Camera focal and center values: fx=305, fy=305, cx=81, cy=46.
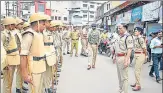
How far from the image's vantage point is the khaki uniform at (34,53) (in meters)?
5.18

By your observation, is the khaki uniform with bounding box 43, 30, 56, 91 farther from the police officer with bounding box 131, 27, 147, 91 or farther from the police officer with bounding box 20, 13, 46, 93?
the police officer with bounding box 131, 27, 147, 91

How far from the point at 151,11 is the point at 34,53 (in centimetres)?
1429

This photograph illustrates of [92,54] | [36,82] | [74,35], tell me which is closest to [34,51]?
[36,82]

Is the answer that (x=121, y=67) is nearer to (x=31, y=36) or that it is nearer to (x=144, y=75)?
(x=31, y=36)

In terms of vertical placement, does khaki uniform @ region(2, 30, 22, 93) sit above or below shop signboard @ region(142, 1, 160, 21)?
below

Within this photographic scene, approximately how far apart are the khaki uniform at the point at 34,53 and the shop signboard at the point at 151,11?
12907mm

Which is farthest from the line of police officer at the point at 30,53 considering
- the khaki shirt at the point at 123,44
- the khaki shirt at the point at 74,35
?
the khaki shirt at the point at 74,35

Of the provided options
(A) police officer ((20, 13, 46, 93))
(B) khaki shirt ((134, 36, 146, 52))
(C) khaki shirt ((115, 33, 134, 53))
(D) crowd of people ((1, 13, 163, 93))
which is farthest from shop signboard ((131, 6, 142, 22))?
(A) police officer ((20, 13, 46, 93))

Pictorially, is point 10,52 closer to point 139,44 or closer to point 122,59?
point 122,59

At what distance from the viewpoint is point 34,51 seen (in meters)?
5.43

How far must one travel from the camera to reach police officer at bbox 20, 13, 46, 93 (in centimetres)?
517

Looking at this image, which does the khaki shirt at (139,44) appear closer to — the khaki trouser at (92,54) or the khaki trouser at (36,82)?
the khaki trouser at (36,82)

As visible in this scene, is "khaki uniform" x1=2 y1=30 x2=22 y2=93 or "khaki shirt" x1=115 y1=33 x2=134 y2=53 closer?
"khaki uniform" x1=2 y1=30 x2=22 y2=93

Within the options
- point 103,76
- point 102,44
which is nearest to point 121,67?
point 103,76
